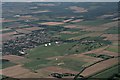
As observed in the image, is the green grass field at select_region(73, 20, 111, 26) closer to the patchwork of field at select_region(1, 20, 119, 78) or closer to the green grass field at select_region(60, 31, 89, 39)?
the green grass field at select_region(60, 31, 89, 39)

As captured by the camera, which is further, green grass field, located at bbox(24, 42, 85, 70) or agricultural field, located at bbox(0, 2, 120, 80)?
green grass field, located at bbox(24, 42, 85, 70)

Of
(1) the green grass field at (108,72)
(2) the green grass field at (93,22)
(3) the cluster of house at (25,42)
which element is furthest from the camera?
(2) the green grass field at (93,22)

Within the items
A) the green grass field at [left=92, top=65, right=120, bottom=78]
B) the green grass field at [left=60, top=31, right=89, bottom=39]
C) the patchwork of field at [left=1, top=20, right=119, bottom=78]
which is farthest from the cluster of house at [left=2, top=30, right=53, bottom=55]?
the green grass field at [left=92, top=65, right=120, bottom=78]

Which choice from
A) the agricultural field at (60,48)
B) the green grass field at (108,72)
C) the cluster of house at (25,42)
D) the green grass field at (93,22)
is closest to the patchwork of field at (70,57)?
the agricultural field at (60,48)

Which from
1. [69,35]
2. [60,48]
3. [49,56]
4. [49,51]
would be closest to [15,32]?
[69,35]

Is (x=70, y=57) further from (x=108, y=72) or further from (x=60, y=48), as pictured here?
(x=108, y=72)

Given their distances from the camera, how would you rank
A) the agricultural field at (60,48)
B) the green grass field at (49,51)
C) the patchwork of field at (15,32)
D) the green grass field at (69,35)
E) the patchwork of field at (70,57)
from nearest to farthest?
the agricultural field at (60,48) < the patchwork of field at (70,57) < the green grass field at (49,51) < the green grass field at (69,35) < the patchwork of field at (15,32)

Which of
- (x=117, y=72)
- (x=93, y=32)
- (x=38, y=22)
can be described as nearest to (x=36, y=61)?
(x=117, y=72)

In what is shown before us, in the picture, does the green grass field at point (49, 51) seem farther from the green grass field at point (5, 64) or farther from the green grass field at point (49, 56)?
the green grass field at point (5, 64)

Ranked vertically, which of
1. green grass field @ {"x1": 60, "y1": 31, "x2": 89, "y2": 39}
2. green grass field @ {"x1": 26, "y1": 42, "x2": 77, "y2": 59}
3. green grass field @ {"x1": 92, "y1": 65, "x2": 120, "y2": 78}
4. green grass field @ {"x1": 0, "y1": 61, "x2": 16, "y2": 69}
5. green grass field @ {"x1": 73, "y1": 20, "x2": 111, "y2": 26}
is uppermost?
green grass field @ {"x1": 73, "y1": 20, "x2": 111, "y2": 26}
